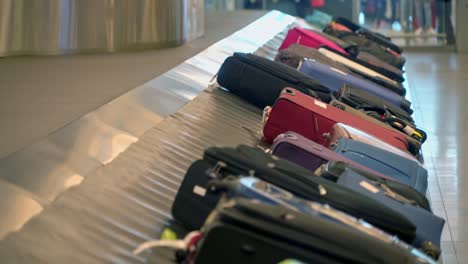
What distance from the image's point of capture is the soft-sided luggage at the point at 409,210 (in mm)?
2818

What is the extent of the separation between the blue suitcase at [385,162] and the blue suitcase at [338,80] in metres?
1.52

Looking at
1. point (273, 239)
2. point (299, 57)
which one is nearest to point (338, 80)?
point (299, 57)

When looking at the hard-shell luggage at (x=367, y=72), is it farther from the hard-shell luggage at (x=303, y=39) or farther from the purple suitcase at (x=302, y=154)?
the purple suitcase at (x=302, y=154)

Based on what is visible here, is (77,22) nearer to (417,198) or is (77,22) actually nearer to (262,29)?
(262,29)

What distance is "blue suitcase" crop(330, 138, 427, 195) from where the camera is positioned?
368 cm

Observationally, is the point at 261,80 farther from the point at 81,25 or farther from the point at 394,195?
the point at 81,25

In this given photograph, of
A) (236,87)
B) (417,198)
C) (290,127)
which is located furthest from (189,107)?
(417,198)

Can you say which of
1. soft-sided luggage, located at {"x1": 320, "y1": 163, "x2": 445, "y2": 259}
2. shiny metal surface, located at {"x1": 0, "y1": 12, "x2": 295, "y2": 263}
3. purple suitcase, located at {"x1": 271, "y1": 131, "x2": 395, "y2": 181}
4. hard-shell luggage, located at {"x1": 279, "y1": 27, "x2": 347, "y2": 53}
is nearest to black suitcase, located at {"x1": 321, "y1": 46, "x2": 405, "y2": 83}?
hard-shell luggage, located at {"x1": 279, "y1": 27, "x2": 347, "y2": 53}

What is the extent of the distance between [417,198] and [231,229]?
1279 millimetres

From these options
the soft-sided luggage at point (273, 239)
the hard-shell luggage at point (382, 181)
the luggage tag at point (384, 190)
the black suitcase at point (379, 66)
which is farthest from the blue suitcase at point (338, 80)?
the soft-sided luggage at point (273, 239)

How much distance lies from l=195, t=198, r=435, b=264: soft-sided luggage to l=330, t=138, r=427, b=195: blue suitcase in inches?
54.9

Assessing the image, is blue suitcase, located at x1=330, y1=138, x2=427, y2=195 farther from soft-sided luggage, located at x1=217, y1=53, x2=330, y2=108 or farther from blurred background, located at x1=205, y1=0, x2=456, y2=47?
blurred background, located at x1=205, y1=0, x2=456, y2=47

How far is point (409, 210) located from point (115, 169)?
1186 mm

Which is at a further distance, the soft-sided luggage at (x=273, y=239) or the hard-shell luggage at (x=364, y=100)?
the hard-shell luggage at (x=364, y=100)
